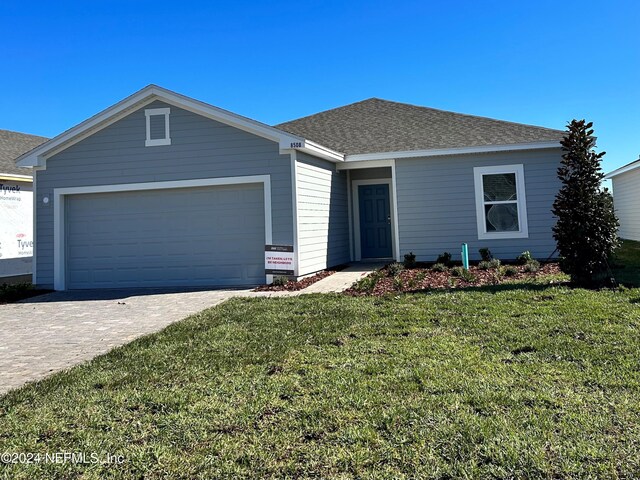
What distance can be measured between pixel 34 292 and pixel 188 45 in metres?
7.57

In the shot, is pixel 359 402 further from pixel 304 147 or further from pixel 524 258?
pixel 524 258

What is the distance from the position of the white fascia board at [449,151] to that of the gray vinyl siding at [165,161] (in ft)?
9.83

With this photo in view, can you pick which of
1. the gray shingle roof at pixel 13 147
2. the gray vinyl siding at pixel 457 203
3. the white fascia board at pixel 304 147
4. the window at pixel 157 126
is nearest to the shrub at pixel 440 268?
the gray vinyl siding at pixel 457 203

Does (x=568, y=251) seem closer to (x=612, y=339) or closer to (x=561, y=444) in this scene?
(x=612, y=339)

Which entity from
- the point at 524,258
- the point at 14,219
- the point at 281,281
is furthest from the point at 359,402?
the point at 14,219

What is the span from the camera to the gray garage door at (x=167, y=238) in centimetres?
984

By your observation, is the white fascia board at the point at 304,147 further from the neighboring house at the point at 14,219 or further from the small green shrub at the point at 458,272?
the neighboring house at the point at 14,219

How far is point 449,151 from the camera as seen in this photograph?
1120 cm

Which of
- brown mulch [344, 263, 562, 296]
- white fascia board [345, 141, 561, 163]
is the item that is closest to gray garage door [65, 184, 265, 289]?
brown mulch [344, 263, 562, 296]

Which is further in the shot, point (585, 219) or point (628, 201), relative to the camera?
point (628, 201)

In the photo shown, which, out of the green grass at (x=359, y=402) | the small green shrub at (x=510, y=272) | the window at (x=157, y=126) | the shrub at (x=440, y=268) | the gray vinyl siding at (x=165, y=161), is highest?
the window at (x=157, y=126)

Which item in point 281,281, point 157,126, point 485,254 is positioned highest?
point 157,126

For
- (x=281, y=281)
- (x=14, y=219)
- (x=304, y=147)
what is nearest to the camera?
(x=281, y=281)

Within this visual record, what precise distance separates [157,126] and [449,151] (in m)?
7.20
